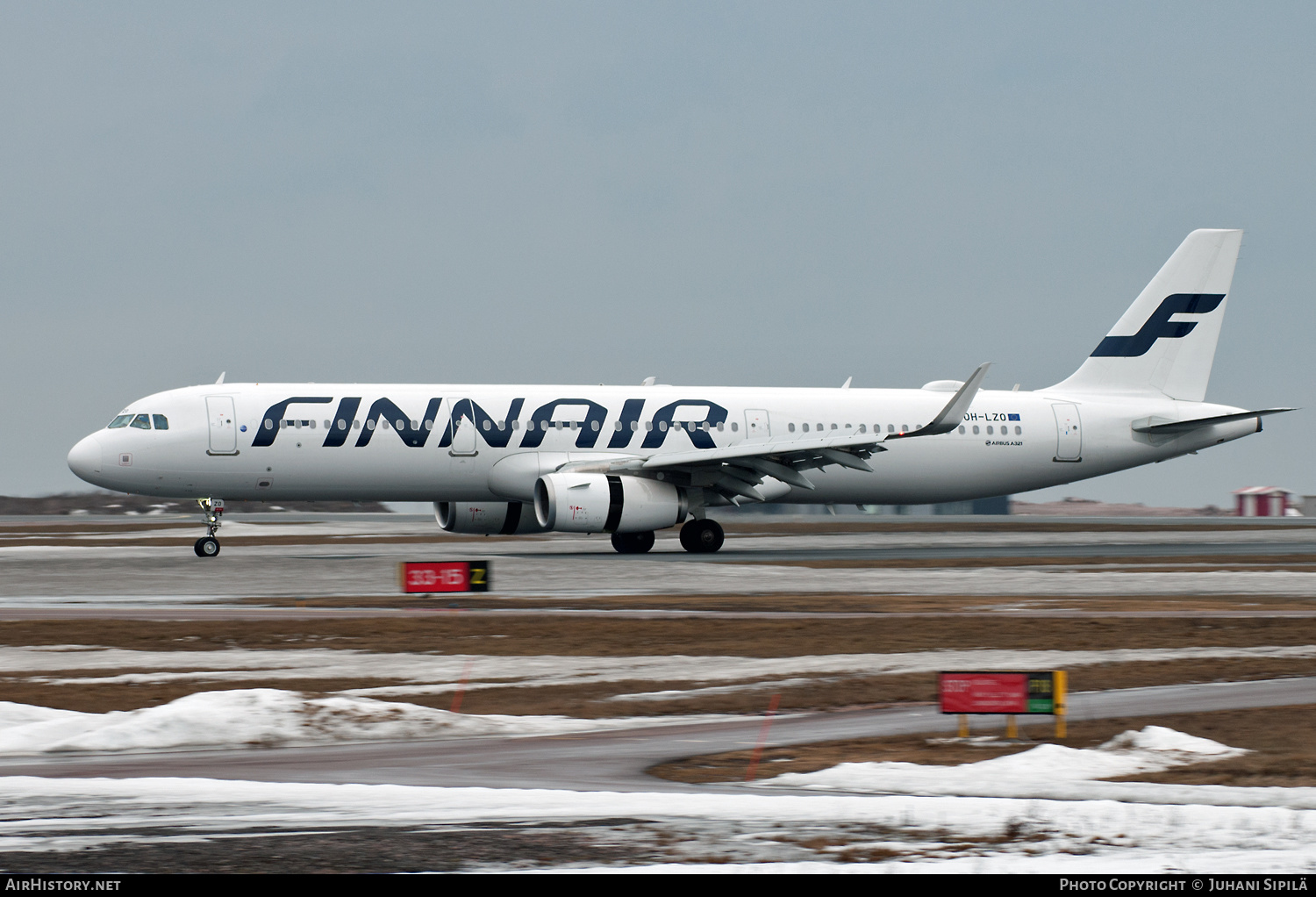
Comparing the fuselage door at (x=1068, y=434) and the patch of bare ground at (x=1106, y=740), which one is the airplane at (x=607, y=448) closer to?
the fuselage door at (x=1068, y=434)

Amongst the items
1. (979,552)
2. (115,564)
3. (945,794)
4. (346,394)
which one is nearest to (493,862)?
(945,794)

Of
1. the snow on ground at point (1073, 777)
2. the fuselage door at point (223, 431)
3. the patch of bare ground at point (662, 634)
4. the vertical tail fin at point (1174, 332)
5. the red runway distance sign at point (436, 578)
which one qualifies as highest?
the vertical tail fin at point (1174, 332)

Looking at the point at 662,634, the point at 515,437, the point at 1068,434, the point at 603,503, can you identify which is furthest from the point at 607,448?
the point at 662,634

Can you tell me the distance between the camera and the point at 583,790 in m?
10.6

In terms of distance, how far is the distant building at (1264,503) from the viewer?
97.4 m

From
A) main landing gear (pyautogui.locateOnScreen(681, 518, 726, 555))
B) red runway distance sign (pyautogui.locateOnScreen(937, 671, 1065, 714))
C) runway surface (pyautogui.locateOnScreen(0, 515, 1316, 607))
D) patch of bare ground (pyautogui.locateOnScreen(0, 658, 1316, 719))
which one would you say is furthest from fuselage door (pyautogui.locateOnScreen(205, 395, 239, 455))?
red runway distance sign (pyautogui.locateOnScreen(937, 671, 1065, 714))

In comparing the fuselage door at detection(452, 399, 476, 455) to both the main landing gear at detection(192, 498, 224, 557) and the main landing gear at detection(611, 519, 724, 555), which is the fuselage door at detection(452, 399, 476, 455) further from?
the main landing gear at detection(192, 498, 224, 557)

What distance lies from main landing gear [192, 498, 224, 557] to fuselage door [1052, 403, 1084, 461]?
25526 mm

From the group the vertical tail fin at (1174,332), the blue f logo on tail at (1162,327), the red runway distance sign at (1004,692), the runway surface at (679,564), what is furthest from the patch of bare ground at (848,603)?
the blue f logo on tail at (1162,327)

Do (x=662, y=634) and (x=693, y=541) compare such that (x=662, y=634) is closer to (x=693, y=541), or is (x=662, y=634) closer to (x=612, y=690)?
(x=612, y=690)

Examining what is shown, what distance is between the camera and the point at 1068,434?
4772 cm

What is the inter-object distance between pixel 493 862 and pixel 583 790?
241cm

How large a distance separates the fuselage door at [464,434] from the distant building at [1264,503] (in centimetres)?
7056
